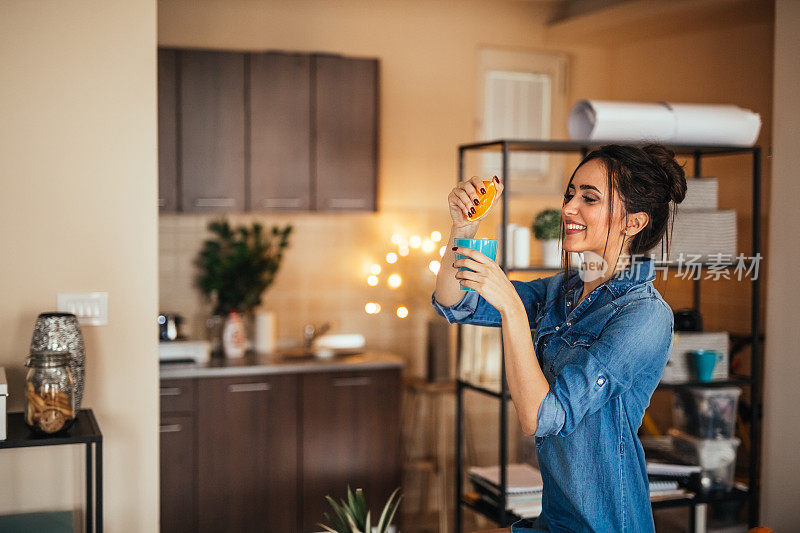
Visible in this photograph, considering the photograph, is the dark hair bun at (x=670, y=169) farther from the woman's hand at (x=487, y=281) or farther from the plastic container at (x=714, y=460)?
the plastic container at (x=714, y=460)

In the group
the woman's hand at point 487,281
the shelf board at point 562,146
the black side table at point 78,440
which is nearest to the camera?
the woman's hand at point 487,281

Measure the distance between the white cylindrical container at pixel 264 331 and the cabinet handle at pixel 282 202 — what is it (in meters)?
0.59

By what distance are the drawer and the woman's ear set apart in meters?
2.76

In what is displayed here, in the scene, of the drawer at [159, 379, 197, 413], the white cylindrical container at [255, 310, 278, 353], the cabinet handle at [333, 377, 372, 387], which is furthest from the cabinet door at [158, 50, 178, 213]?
the cabinet handle at [333, 377, 372, 387]

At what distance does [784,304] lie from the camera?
11.9 ft

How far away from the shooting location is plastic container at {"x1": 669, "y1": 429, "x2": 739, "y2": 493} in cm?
368

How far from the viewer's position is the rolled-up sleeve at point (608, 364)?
5.71ft

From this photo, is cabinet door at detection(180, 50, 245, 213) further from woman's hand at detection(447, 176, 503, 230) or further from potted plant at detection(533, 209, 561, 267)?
woman's hand at detection(447, 176, 503, 230)

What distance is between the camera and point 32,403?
2.47 metres

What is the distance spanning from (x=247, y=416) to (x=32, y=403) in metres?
1.87

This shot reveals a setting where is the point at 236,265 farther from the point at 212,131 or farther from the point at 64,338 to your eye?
the point at 64,338

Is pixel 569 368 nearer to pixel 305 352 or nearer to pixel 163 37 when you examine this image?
pixel 305 352

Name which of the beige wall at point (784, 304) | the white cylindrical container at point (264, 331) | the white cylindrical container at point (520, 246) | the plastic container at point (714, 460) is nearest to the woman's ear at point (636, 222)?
the white cylindrical container at point (520, 246)

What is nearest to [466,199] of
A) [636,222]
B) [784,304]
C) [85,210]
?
[636,222]
